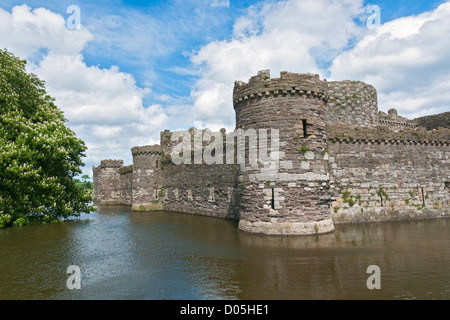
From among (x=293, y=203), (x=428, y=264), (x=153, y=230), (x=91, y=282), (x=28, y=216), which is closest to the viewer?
(x=91, y=282)

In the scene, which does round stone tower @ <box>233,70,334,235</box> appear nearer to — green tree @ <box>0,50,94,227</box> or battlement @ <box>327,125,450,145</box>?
battlement @ <box>327,125,450,145</box>

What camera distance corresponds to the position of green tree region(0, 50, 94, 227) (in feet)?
54.8

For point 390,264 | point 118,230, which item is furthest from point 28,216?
point 390,264

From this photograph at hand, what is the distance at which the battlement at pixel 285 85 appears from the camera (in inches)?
507

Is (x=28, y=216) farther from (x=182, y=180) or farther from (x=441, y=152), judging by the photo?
(x=441, y=152)

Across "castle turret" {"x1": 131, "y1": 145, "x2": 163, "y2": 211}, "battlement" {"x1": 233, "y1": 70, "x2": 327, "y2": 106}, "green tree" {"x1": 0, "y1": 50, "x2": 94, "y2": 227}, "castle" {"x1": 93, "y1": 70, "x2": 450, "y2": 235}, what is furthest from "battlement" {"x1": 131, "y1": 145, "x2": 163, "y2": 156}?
"battlement" {"x1": 233, "y1": 70, "x2": 327, "y2": 106}

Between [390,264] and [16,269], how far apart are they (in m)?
11.5

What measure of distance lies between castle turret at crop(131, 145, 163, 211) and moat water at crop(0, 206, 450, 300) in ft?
47.7

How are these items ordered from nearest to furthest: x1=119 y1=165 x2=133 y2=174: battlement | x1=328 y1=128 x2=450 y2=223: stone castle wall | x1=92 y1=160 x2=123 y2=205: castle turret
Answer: x1=328 y1=128 x2=450 y2=223: stone castle wall
x1=119 y1=165 x2=133 y2=174: battlement
x1=92 y1=160 x2=123 y2=205: castle turret

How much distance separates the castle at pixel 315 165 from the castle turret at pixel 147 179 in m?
5.93

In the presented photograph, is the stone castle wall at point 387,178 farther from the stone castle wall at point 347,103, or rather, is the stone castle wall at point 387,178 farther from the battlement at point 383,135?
the stone castle wall at point 347,103

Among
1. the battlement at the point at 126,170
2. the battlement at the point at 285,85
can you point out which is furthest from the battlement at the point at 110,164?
the battlement at the point at 285,85

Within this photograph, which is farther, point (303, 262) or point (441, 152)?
point (441, 152)

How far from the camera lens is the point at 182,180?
85.0 feet
